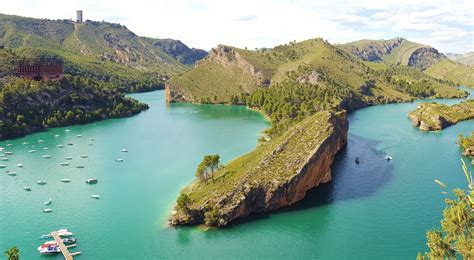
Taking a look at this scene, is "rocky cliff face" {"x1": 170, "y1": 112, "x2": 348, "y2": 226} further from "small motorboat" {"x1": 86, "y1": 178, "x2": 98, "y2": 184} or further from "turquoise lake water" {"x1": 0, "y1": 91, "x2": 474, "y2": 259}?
"small motorboat" {"x1": 86, "y1": 178, "x2": 98, "y2": 184}

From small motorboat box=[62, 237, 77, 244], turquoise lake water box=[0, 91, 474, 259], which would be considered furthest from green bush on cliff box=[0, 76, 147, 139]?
small motorboat box=[62, 237, 77, 244]

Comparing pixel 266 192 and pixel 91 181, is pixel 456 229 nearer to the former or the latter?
pixel 266 192

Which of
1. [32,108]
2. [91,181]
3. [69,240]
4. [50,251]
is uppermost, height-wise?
[32,108]

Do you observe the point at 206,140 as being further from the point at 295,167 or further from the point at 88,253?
the point at 88,253

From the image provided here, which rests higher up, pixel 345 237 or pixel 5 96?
pixel 5 96

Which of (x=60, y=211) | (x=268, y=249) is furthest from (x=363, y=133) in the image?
(x=60, y=211)

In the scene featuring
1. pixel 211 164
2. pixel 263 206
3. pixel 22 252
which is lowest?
pixel 22 252

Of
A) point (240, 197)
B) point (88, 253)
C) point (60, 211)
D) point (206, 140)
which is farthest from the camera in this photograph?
point (206, 140)

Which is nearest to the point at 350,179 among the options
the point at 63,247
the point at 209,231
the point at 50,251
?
the point at 209,231
